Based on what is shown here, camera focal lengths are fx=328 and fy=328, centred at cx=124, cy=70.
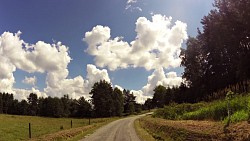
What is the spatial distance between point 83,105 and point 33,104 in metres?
49.2

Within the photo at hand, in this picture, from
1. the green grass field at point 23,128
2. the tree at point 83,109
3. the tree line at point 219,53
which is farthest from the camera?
the tree at point 83,109

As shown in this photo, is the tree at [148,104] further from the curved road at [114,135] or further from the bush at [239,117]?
the bush at [239,117]

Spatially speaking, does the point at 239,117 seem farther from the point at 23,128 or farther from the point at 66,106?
the point at 66,106

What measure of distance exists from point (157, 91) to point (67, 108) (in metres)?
48.2

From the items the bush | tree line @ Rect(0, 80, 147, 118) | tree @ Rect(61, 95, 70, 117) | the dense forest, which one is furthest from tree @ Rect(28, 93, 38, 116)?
the bush

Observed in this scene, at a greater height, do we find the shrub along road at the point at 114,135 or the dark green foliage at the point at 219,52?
the dark green foliage at the point at 219,52

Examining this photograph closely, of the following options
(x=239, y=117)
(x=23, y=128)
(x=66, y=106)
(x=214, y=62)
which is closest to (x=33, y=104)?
(x=66, y=106)

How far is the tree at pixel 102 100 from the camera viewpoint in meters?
129

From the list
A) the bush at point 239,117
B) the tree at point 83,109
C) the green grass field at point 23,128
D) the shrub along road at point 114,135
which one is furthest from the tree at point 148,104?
the bush at point 239,117

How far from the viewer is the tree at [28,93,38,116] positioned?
174 metres

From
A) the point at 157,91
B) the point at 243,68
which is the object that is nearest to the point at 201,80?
the point at 243,68

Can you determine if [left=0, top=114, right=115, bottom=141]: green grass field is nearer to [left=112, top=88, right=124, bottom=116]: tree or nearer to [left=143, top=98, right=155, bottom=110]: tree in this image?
[left=112, top=88, right=124, bottom=116]: tree

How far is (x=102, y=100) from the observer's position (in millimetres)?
129000

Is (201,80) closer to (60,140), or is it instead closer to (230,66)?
(230,66)
